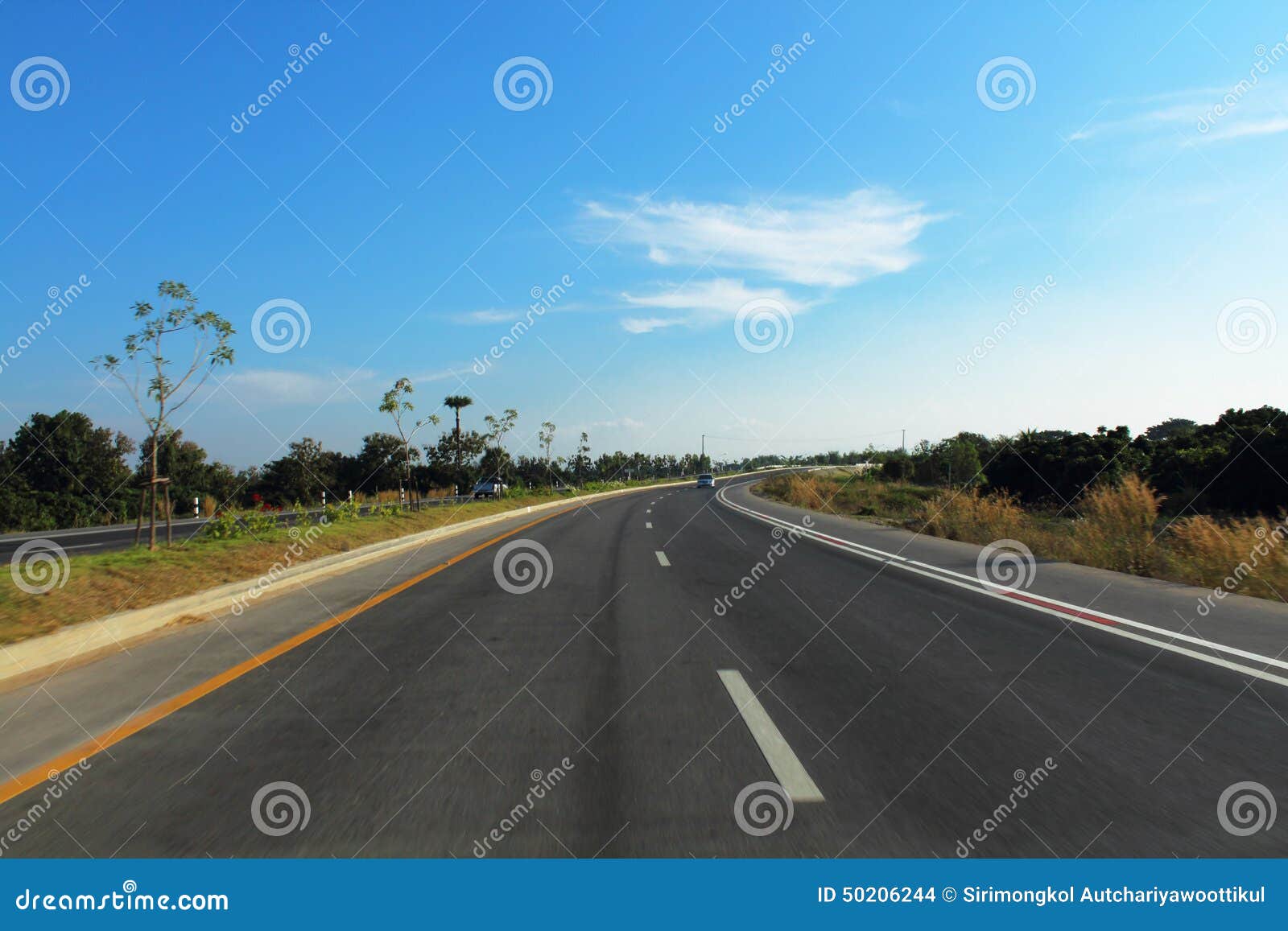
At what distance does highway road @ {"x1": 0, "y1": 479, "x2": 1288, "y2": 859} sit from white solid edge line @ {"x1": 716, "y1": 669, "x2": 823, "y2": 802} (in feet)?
0.08

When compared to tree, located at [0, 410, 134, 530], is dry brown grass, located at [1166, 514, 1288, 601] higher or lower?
lower

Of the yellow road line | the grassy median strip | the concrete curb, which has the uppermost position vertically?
the grassy median strip

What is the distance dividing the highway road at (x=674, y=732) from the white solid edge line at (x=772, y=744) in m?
0.02

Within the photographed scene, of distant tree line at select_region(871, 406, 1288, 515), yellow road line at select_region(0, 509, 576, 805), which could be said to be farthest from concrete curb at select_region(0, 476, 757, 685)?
distant tree line at select_region(871, 406, 1288, 515)

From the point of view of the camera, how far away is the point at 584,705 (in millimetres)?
5520

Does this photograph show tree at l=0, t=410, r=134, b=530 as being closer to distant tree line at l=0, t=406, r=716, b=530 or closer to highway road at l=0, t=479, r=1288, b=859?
distant tree line at l=0, t=406, r=716, b=530

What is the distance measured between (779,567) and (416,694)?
8842mm

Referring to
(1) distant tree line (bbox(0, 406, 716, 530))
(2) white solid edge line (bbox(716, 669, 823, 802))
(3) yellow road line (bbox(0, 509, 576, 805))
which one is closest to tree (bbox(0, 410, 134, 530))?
(1) distant tree line (bbox(0, 406, 716, 530))

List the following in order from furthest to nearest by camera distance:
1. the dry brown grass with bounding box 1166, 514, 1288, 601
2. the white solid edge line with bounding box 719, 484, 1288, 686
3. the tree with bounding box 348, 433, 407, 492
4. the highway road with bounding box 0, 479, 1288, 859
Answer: the tree with bounding box 348, 433, 407, 492, the dry brown grass with bounding box 1166, 514, 1288, 601, the white solid edge line with bounding box 719, 484, 1288, 686, the highway road with bounding box 0, 479, 1288, 859

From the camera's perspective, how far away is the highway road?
137 inches

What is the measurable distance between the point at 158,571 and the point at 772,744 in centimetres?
A: 933

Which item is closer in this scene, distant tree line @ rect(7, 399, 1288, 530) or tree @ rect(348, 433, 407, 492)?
distant tree line @ rect(7, 399, 1288, 530)

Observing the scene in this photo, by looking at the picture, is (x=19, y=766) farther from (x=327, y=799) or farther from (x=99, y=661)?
(x=99, y=661)

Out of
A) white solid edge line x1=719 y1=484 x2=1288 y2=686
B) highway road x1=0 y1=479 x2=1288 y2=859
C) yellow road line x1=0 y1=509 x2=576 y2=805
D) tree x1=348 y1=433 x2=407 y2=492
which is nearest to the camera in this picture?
highway road x1=0 y1=479 x2=1288 y2=859
